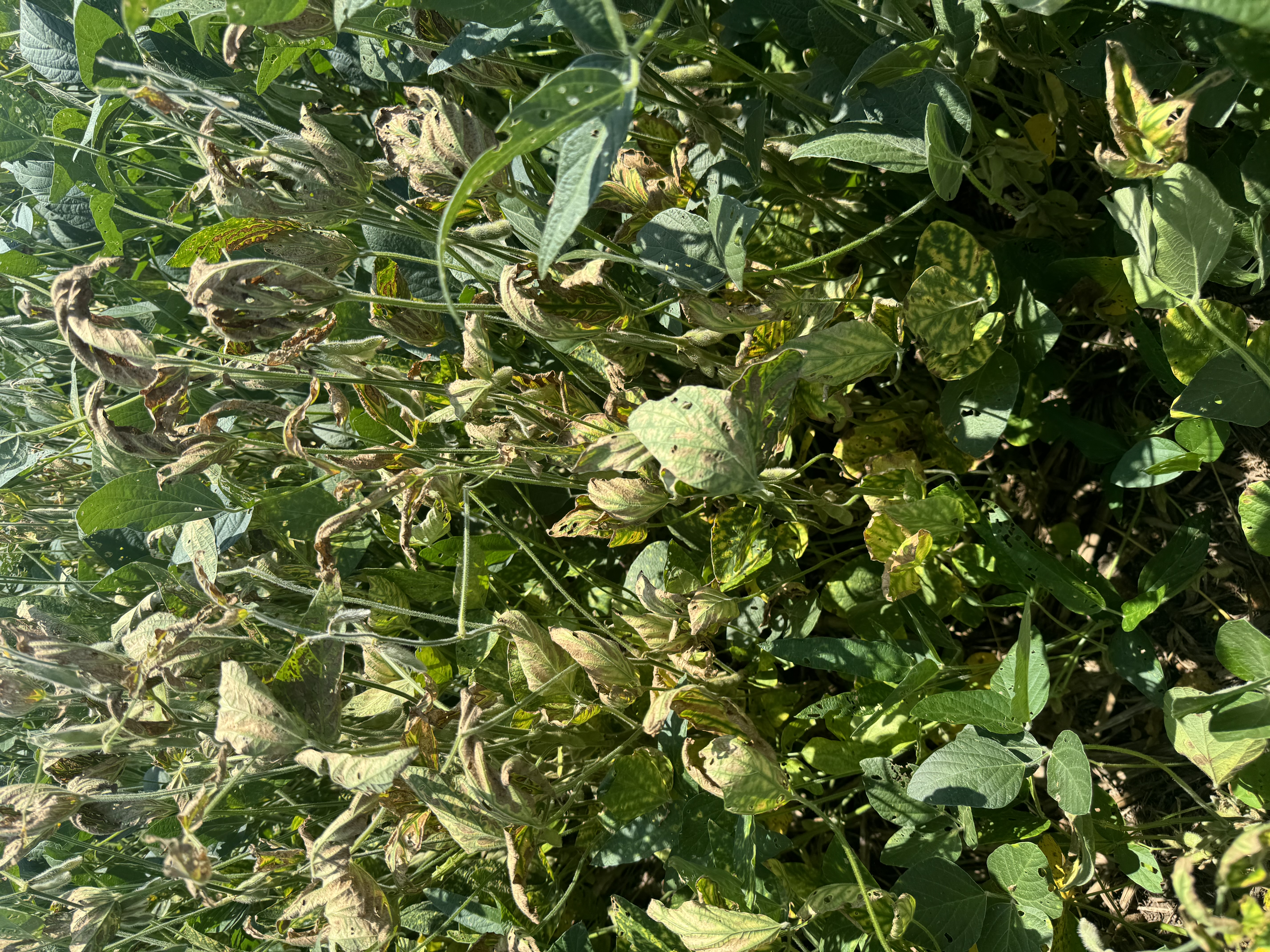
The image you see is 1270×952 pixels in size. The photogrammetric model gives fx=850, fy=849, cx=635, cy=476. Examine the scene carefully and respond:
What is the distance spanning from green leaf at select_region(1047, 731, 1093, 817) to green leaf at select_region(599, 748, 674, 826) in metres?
0.40

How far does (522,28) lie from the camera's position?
2.55ft

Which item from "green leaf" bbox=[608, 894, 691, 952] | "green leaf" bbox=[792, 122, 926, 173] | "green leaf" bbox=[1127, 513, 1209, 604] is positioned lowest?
"green leaf" bbox=[608, 894, 691, 952]

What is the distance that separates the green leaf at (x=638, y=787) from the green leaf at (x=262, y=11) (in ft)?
2.58

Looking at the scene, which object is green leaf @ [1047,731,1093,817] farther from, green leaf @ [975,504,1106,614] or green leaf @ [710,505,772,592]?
green leaf @ [710,505,772,592]

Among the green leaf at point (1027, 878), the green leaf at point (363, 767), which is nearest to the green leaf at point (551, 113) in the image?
the green leaf at point (363, 767)

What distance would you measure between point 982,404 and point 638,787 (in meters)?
0.56

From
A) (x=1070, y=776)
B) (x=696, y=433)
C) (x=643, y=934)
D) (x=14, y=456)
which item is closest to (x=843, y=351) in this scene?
(x=696, y=433)

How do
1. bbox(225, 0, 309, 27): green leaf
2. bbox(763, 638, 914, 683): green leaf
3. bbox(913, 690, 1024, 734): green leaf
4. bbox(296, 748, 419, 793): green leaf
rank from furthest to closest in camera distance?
bbox(763, 638, 914, 683): green leaf < bbox(913, 690, 1024, 734): green leaf < bbox(296, 748, 419, 793): green leaf < bbox(225, 0, 309, 27): green leaf

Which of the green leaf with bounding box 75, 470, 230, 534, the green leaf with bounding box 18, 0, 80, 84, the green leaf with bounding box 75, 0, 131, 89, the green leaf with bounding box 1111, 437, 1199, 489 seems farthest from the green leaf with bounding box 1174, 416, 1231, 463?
the green leaf with bounding box 18, 0, 80, 84

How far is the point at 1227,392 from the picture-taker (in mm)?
710

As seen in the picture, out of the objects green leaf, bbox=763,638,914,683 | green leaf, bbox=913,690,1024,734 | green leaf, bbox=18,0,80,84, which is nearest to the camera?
green leaf, bbox=913,690,1024,734

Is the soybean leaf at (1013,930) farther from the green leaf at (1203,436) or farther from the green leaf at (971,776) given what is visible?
the green leaf at (1203,436)

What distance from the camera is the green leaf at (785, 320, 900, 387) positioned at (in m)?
0.77

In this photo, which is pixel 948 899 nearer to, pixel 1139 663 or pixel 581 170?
pixel 1139 663
